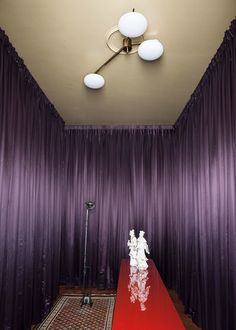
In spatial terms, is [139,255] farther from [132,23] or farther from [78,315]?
[132,23]

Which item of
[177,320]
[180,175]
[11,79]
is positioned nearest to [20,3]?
[11,79]

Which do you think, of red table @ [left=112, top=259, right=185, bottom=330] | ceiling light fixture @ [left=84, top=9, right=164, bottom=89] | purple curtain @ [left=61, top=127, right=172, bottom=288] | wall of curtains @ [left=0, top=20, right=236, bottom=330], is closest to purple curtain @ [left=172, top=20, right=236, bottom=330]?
wall of curtains @ [left=0, top=20, right=236, bottom=330]

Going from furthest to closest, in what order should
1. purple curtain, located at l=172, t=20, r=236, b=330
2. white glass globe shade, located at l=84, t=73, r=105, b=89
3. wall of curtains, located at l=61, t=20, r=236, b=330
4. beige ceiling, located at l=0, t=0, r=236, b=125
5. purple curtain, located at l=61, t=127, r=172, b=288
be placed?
purple curtain, located at l=61, t=127, r=172, b=288 < wall of curtains, located at l=61, t=20, r=236, b=330 < white glass globe shade, located at l=84, t=73, r=105, b=89 < purple curtain, located at l=172, t=20, r=236, b=330 < beige ceiling, located at l=0, t=0, r=236, b=125

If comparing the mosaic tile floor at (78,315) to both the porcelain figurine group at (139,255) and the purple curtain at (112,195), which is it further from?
the porcelain figurine group at (139,255)

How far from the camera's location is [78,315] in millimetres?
3693

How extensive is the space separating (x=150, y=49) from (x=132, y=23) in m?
0.48

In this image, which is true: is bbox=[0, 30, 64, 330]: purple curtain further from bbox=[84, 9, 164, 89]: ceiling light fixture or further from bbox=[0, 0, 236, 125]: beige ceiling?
bbox=[84, 9, 164, 89]: ceiling light fixture

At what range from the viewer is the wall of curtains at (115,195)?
8.56 ft

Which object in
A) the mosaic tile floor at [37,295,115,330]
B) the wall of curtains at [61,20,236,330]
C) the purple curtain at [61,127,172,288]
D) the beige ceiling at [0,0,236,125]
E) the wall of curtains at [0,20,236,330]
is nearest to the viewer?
the beige ceiling at [0,0,236,125]

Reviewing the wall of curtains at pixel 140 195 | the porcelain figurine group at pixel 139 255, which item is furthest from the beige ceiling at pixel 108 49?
the porcelain figurine group at pixel 139 255

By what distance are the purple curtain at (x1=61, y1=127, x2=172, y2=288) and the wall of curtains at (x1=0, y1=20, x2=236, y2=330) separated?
0.7 inches

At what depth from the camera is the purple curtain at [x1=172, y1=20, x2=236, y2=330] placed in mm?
2438

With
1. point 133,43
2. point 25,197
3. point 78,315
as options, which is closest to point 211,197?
point 133,43

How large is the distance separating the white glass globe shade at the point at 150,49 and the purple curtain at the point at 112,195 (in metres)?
2.63
